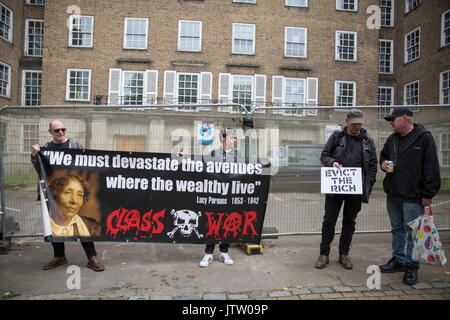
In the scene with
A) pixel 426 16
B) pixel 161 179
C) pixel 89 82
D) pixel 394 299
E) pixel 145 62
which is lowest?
pixel 394 299

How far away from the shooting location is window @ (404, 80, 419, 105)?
22.2 m

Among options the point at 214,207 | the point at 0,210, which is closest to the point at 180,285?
the point at 214,207

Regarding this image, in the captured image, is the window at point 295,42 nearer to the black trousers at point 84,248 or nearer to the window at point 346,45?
the window at point 346,45

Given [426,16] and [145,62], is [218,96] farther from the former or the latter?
[426,16]

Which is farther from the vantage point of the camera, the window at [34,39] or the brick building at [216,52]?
the window at [34,39]

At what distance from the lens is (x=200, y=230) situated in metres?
4.48

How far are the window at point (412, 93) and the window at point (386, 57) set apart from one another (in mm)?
2213

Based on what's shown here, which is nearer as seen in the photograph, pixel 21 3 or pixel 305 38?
pixel 305 38

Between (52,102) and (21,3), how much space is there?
873 centimetres

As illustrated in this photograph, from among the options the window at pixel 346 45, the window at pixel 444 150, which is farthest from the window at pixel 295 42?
the window at pixel 444 150

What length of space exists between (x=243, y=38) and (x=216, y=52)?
1952mm

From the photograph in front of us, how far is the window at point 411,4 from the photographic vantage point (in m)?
22.0

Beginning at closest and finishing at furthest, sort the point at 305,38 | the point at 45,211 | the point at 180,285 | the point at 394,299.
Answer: the point at 394,299
the point at 180,285
the point at 45,211
the point at 305,38

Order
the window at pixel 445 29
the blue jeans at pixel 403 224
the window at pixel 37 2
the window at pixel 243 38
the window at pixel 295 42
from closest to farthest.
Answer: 1. the blue jeans at pixel 403 224
2. the window at pixel 445 29
3. the window at pixel 243 38
4. the window at pixel 295 42
5. the window at pixel 37 2
